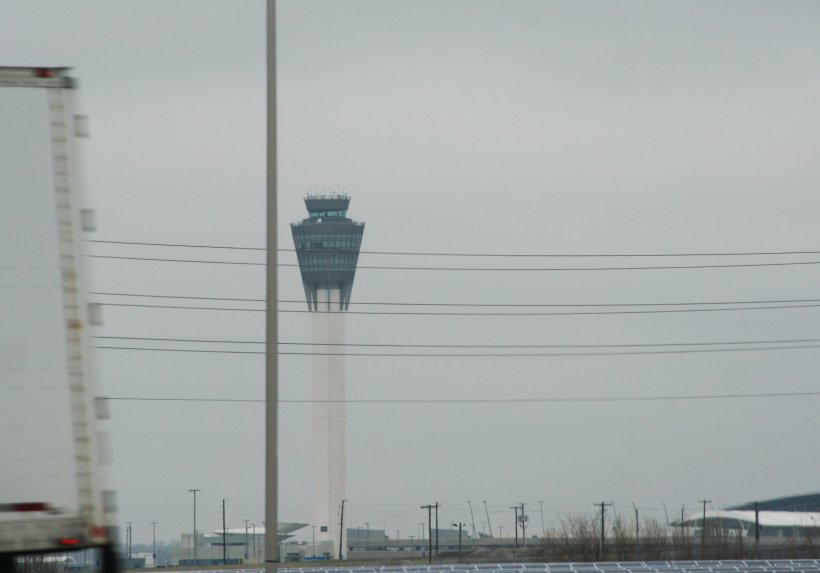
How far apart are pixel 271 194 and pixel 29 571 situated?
17914 millimetres

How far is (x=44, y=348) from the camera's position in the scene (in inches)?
324

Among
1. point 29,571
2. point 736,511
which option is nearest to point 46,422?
point 29,571

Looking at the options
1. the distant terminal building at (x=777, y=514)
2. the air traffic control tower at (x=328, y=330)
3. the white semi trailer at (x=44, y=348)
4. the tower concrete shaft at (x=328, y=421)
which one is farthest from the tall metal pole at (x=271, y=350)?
the tower concrete shaft at (x=328, y=421)

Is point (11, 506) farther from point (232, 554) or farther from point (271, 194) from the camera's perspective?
point (232, 554)

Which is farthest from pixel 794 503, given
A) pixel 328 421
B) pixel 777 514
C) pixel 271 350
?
pixel 271 350

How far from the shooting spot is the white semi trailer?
8.12 metres

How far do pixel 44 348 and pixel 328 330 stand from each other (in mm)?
151677

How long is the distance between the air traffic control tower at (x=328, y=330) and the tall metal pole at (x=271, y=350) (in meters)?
128

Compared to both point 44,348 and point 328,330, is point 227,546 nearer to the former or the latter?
point 328,330

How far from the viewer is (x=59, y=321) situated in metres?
8.29

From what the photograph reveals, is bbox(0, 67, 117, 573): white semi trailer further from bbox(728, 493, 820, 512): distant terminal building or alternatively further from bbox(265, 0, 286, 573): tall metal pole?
bbox(728, 493, 820, 512): distant terminal building

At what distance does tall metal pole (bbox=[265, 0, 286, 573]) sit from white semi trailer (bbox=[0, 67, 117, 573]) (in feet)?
19.9

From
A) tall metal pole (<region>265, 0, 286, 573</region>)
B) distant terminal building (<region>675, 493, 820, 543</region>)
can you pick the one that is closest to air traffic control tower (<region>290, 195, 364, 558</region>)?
distant terminal building (<region>675, 493, 820, 543</region>)

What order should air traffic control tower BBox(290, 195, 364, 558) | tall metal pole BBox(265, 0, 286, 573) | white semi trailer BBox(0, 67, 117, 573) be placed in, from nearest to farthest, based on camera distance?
white semi trailer BBox(0, 67, 117, 573), tall metal pole BBox(265, 0, 286, 573), air traffic control tower BBox(290, 195, 364, 558)
